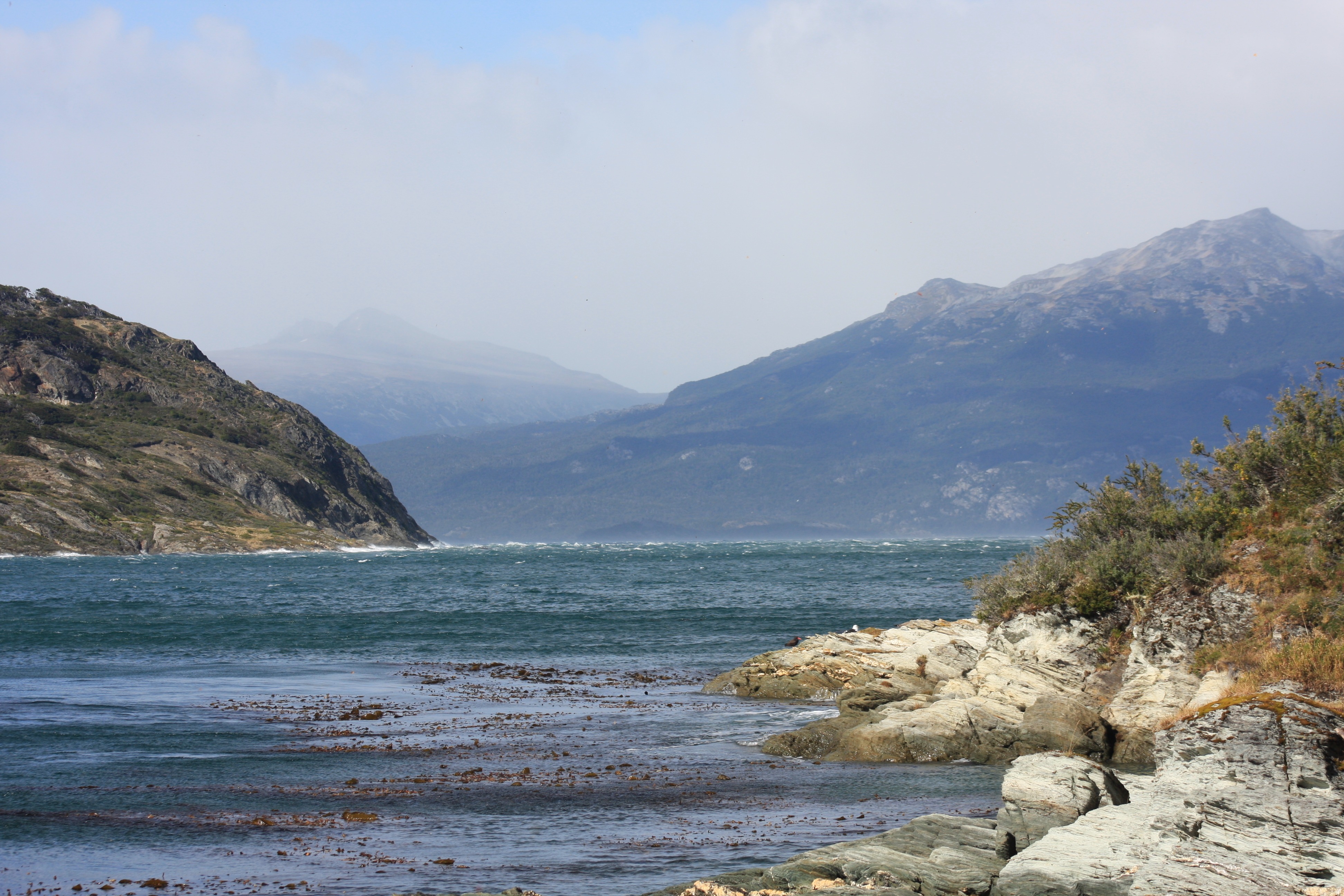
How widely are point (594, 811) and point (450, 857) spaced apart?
3492 mm

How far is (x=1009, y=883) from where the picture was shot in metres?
11.5

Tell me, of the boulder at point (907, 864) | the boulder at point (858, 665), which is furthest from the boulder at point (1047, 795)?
the boulder at point (858, 665)

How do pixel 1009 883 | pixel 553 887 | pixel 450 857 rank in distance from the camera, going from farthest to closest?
pixel 450 857 → pixel 553 887 → pixel 1009 883

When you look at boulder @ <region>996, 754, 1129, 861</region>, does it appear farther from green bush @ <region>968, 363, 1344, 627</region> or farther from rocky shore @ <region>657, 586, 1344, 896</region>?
green bush @ <region>968, 363, 1344, 627</region>

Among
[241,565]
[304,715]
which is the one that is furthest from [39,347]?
[304,715]

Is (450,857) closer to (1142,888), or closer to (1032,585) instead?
(1142,888)

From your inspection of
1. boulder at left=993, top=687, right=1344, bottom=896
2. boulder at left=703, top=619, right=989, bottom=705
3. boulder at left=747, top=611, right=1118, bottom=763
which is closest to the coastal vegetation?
boulder at left=747, top=611, right=1118, bottom=763

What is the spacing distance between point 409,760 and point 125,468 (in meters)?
159

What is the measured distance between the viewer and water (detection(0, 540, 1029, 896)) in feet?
48.8

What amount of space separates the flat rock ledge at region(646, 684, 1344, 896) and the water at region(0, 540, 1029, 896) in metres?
2.23

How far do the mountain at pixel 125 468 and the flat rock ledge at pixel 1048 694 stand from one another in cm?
13743

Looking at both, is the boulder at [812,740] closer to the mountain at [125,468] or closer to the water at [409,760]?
the water at [409,760]

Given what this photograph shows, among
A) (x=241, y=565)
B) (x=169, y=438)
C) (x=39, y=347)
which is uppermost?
(x=39, y=347)

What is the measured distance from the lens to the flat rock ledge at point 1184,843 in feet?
33.1
